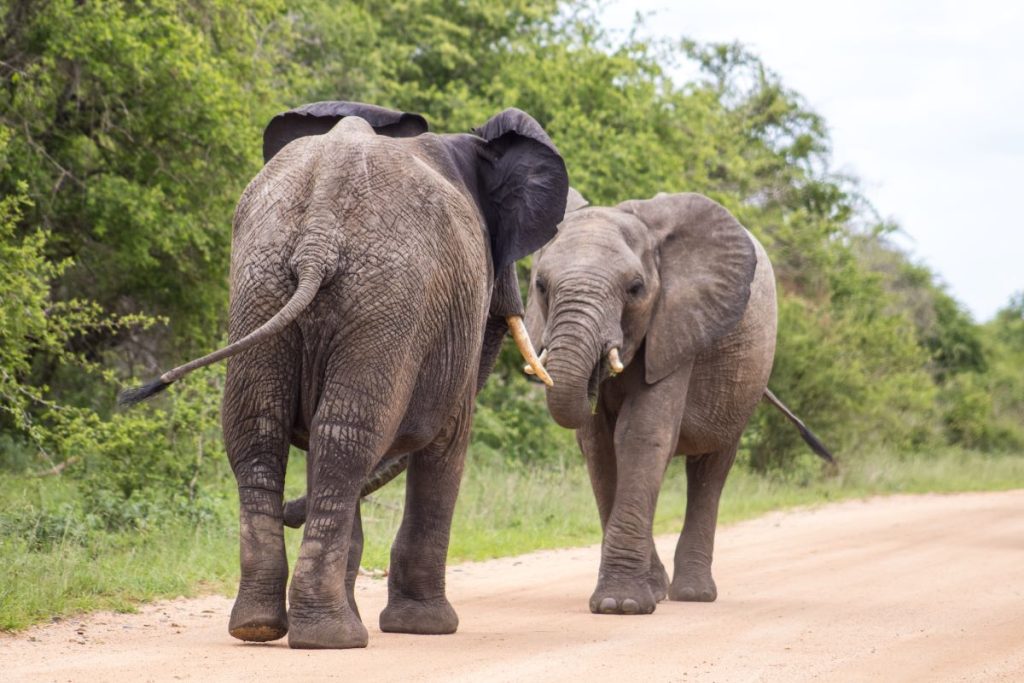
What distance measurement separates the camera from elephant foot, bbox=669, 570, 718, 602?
31.3ft

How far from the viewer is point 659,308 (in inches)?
379

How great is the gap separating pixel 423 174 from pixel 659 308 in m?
3.41

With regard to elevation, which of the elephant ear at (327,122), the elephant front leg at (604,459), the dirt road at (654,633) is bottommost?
the dirt road at (654,633)

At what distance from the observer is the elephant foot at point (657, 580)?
9.64 m

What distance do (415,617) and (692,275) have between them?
3.36 metres

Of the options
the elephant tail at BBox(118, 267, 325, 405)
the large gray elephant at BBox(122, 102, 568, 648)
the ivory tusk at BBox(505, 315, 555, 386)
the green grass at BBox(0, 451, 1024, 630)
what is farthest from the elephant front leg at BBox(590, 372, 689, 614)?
the elephant tail at BBox(118, 267, 325, 405)

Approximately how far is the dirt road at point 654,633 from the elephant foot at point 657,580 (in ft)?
1.11

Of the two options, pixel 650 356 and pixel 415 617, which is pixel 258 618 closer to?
pixel 415 617

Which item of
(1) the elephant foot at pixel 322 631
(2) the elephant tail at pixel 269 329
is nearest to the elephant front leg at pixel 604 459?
(1) the elephant foot at pixel 322 631

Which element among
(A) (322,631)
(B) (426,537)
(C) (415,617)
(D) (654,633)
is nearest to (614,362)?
(D) (654,633)

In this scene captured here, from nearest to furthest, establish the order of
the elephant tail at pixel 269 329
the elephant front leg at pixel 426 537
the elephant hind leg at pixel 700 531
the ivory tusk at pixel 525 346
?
the elephant tail at pixel 269 329 → the elephant front leg at pixel 426 537 → the ivory tusk at pixel 525 346 → the elephant hind leg at pixel 700 531

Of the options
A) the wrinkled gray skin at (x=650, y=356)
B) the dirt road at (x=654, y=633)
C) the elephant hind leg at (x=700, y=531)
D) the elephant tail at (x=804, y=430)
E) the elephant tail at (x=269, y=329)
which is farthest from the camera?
the elephant tail at (x=804, y=430)

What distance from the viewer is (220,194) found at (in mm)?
14711

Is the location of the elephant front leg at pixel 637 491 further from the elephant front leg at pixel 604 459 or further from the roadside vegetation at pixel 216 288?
the roadside vegetation at pixel 216 288
